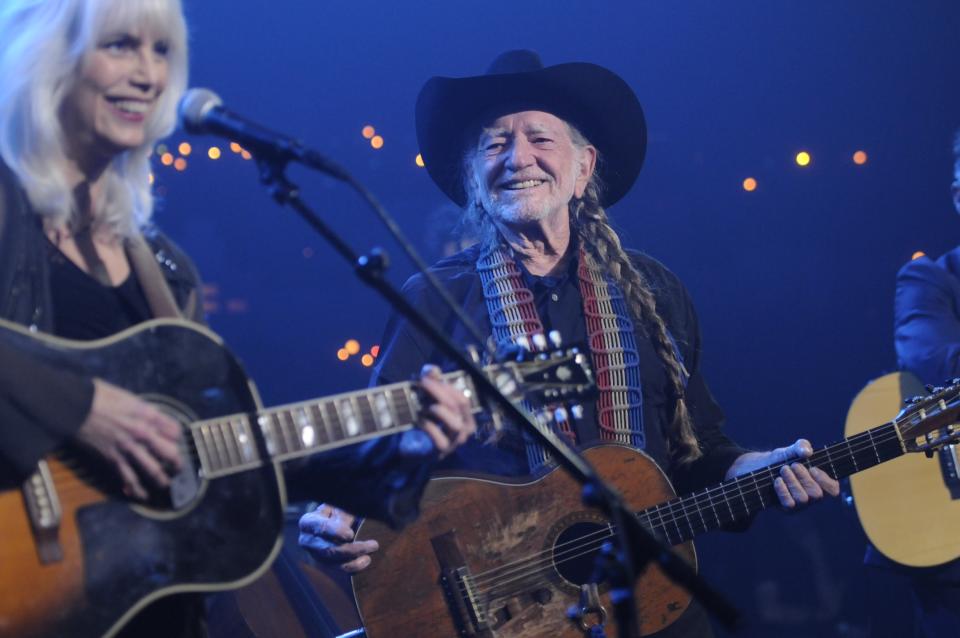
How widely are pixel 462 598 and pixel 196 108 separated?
1560mm

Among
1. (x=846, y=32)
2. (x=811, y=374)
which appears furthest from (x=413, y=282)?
(x=846, y=32)

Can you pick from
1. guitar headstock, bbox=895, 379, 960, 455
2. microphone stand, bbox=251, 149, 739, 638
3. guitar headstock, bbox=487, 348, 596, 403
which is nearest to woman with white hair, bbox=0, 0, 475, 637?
guitar headstock, bbox=487, 348, 596, 403

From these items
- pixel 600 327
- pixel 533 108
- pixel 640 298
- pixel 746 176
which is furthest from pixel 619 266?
pixel 746 176

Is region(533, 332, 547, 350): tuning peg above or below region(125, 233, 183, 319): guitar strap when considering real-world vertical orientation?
below

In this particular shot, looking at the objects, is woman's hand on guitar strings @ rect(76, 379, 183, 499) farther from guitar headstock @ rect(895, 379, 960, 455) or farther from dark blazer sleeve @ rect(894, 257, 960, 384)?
dark blazer sleeve @ rect(894, 257, 960, 384)

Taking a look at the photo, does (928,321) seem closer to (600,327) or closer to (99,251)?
(600,327)

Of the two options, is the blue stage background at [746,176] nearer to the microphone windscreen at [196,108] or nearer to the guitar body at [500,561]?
the guitar body at [500,561]

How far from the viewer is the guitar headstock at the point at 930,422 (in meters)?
3.44

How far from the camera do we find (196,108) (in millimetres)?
2020

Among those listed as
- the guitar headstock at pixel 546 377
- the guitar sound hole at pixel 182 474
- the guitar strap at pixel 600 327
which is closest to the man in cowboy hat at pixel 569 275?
the guitar strap at pixel 600 327

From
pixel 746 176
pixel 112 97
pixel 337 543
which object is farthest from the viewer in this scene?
pixel 746 176

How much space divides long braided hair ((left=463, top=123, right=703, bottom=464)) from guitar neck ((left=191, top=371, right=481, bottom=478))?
1.26 metres

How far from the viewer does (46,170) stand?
207 cm

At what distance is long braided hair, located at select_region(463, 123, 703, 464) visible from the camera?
3396 millimetres
